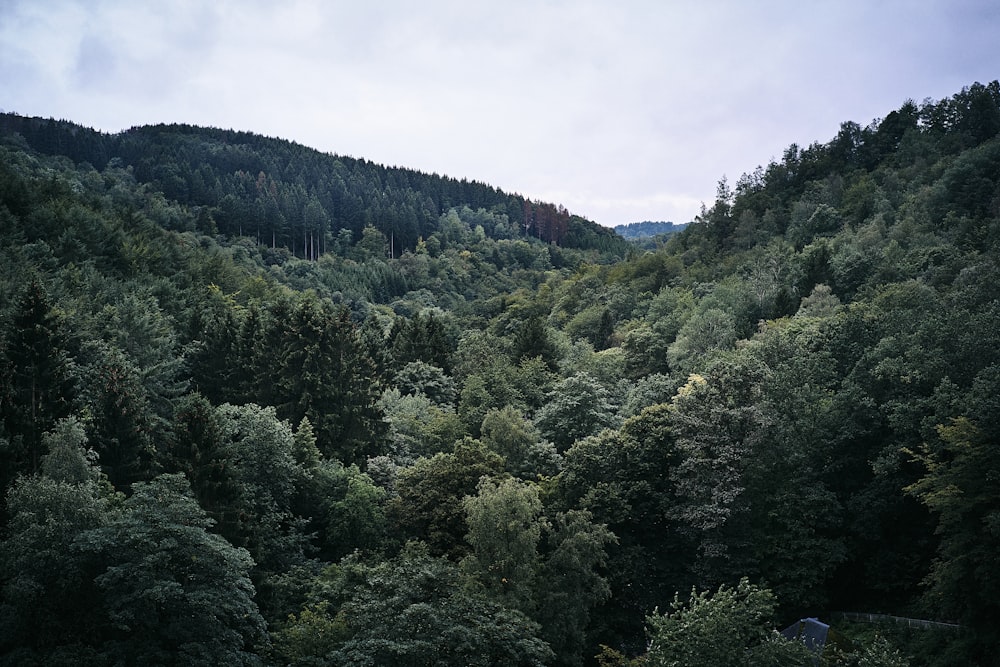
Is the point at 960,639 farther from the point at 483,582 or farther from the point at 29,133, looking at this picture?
the point at 29,133

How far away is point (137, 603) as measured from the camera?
19781 mm

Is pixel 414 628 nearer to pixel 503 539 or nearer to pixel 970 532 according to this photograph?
pixel 503 539

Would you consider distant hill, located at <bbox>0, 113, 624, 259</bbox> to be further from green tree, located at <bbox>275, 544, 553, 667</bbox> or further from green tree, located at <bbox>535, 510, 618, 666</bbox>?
green tree, located at <bbox>275, 544, 553, 667</bbox>

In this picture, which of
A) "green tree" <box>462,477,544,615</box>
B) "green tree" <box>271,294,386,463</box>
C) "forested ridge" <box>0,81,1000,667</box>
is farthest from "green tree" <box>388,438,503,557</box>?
"green tree" <box>271,294,386,463</box>

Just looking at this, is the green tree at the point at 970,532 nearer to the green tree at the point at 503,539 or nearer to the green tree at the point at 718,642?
the green tree at the point at 718,642

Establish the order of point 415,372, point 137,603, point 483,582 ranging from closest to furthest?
point 137,603, point 483,582, point 415,372

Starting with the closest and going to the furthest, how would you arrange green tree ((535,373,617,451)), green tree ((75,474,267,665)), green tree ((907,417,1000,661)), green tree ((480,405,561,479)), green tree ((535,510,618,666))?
green tree ((75,474,267,665)) < green tree ((907,417,1000,661)) < green tree ((535,510,618,666)) < green tree ((480,405,561,479)) < green tree ((535,373,617,451))

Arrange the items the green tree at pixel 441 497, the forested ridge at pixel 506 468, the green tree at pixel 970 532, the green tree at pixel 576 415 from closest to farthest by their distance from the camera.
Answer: the forested ridge at pixel 506 468
the green tree at pixel 970 532
the green tree at pixel 441 497
the green tree at pixel 576 415

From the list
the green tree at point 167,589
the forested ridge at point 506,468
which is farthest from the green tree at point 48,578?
the green tree at point 167,589

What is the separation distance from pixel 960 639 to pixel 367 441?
1242 inches

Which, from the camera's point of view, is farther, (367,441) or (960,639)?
(367,441)

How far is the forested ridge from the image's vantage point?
20609 millimetres

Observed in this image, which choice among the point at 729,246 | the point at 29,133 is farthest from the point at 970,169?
the point at 29,133

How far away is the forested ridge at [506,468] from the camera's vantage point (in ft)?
67.6
